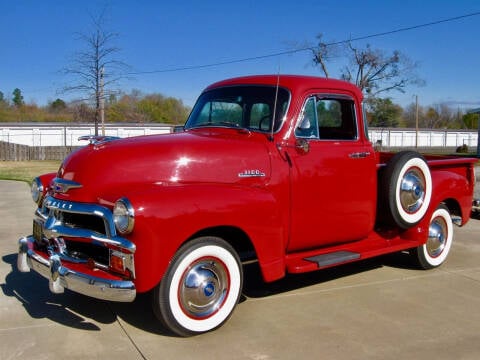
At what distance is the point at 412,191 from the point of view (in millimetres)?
5289

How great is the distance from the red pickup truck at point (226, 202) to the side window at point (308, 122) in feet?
0.04

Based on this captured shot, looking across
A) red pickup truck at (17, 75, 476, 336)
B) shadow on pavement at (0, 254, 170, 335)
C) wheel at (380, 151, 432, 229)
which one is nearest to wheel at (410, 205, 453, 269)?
red pickup truck at (17, 75, 476, 336)

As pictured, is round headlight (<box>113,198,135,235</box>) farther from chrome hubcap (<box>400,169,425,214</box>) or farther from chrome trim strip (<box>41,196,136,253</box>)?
chrome hubcap (<box>400,169,425,214</box>)

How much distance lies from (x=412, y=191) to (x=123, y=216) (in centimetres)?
314

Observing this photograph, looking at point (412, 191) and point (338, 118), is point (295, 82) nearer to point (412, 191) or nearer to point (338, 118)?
point (338, 118)

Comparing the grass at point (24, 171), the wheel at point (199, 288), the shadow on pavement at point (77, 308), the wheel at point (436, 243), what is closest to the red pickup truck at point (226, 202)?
the wheel at point (199, 288)

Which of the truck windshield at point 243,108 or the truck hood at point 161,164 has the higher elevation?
the truck windshield at point 243,108

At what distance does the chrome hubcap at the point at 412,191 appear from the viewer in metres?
5.24

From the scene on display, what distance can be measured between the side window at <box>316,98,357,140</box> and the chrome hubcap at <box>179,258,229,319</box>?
5.98ft

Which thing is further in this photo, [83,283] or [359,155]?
[359,155]

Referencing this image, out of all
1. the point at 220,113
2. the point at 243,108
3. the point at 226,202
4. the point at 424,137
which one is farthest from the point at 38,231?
the point at 424,137

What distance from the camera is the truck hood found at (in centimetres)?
387

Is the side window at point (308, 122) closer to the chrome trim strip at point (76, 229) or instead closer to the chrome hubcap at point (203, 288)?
the chrome hubcap at point (203, 288)

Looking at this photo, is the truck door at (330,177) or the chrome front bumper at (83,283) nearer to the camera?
the chrome front bumper at (83,283)
